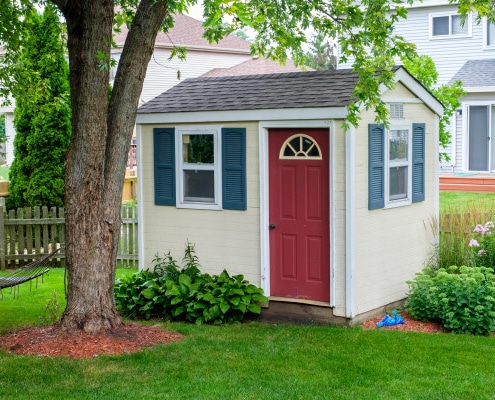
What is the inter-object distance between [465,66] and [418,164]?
51.4ft

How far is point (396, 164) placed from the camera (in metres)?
10.0

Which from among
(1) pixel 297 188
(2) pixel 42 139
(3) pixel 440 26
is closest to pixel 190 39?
(3) pixel 440 26

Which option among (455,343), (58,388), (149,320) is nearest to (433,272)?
(455,343)

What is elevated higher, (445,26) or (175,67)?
(445,26)

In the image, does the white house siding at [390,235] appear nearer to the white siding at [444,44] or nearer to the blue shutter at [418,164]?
the blue shutter at [418,164]

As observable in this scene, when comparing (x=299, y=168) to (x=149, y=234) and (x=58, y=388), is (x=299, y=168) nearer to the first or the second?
(x=149, y=234)

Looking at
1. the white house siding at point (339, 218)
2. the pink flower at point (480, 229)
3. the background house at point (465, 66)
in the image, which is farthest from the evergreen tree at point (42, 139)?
the background house at point (465, 66)

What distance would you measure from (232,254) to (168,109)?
2156mm

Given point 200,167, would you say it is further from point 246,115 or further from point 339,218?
point 339,218

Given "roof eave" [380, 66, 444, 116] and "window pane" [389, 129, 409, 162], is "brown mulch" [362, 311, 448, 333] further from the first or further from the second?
"roof eave" [380, 66, 444, 116]

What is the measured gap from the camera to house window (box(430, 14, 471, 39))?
25.8 metres

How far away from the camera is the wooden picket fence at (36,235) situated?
1481 cm

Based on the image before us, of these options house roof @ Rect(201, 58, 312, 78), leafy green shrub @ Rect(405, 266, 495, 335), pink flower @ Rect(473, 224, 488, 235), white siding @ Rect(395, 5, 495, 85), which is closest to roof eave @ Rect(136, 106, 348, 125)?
leafy green shrub @ Rect(405, 266, 495, 335)

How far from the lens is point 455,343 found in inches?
328
